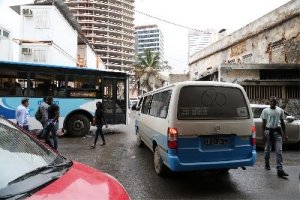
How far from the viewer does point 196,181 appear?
680 cm

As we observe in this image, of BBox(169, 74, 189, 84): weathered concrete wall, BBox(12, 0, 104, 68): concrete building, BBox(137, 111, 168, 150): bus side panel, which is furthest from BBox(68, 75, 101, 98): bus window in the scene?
BBox(169, 74, 189, 84): weathered concrete wall

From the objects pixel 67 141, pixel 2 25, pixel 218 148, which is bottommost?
pixel 67 141

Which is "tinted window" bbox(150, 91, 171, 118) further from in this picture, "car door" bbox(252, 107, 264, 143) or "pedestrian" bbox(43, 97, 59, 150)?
"car door" bbox(252, 107, 264, 143)

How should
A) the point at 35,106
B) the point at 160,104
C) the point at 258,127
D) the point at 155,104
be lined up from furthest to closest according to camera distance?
the point at 35,106 < the point at 258,127 < the point at 155,104 < the point at 160,104

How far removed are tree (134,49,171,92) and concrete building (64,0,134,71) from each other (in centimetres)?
4106

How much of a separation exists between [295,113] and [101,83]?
1103 centimetres

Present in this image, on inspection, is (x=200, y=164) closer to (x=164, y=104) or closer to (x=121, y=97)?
(x=164, y=104)

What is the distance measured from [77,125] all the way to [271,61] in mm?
14828

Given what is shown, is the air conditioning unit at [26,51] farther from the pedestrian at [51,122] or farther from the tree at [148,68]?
the tree at [148,68]

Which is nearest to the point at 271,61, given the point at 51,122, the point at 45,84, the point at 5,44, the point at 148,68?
the point at 45,84

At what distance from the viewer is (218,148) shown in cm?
614

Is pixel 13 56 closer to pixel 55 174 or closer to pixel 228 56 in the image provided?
pixel 228 56

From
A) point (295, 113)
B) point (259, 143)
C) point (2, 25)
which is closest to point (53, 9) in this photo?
point (2, 25)

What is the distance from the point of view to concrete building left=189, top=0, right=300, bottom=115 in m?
19.2
